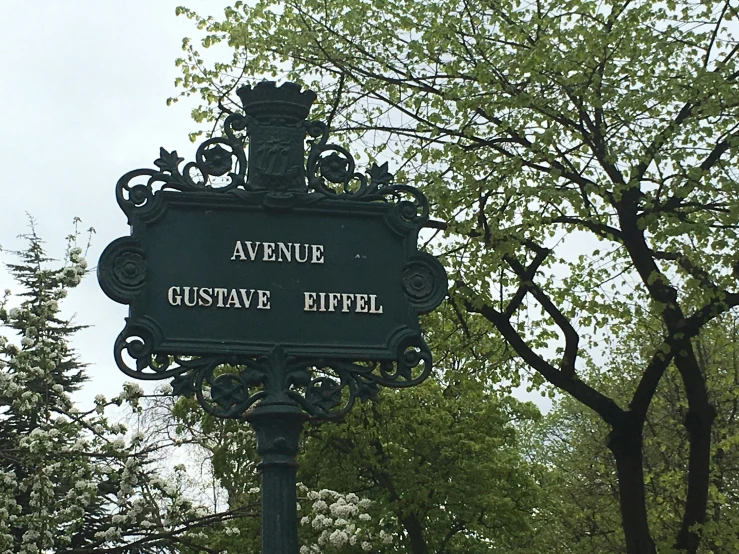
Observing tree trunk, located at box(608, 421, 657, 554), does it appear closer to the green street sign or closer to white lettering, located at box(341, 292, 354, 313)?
the green street sign

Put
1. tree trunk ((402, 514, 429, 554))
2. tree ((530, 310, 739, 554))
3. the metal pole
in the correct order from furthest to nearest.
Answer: tree trunk ((402, 514, 429, 554)) < tree ((530, 310, 739, 554)) < the metal pole

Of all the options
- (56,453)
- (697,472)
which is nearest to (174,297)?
(56,453)

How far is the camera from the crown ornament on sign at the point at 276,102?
18.1 ft

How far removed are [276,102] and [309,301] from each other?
40.1 inches

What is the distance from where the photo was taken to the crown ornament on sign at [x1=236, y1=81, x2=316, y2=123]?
5.51 meters

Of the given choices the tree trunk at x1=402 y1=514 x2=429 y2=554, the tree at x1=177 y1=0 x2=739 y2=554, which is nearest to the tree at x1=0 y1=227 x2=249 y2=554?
the tree at x1=177 y1=0 x2=739 y2=554

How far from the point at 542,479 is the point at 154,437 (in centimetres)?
1125

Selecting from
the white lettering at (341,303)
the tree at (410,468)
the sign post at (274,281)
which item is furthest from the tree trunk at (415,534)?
the white lettering at (341,303)

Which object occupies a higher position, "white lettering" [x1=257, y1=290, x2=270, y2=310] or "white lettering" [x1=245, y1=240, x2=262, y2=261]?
"white lettering" [x1=245, y1=240, x2=262, y2=261]

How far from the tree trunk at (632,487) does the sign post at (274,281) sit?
9.48 metres

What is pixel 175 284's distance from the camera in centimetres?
535

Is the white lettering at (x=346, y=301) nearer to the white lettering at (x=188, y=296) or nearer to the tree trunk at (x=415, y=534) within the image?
the white lettering at (x=188, y=296)

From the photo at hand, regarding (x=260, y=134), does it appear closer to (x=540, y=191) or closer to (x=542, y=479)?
(x=540, y=191)

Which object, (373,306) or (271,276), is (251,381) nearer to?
(271,276)
